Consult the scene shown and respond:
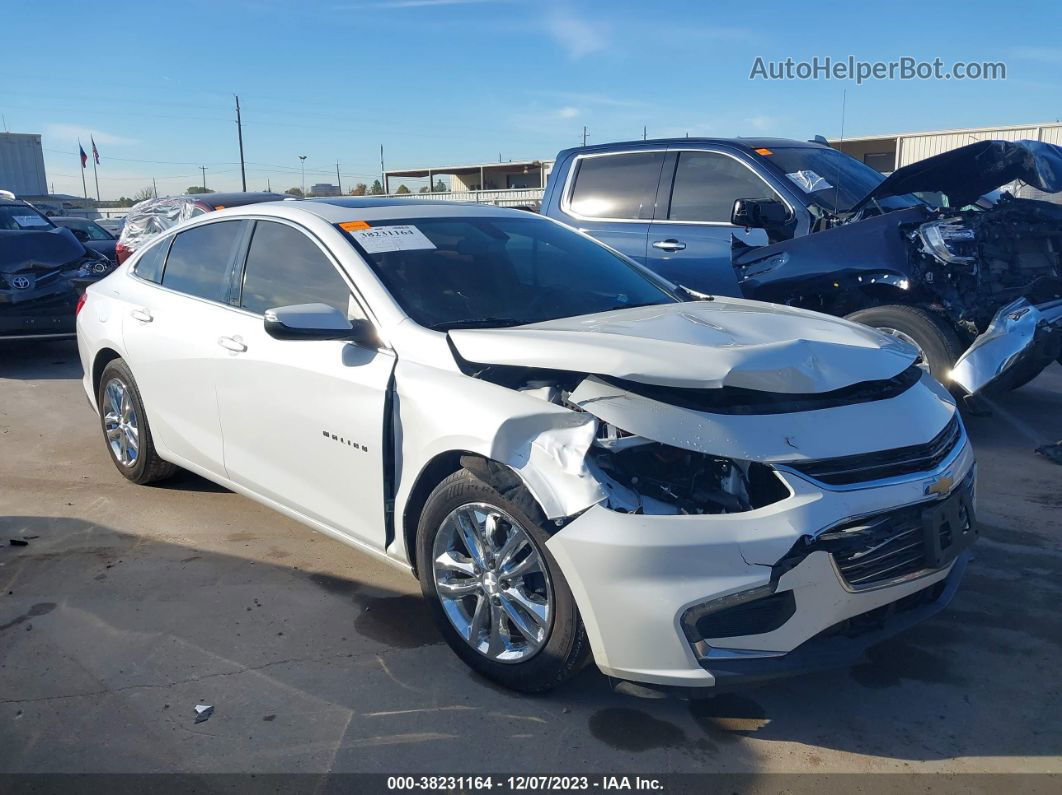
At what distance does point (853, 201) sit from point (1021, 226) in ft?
3.83

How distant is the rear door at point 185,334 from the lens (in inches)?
168

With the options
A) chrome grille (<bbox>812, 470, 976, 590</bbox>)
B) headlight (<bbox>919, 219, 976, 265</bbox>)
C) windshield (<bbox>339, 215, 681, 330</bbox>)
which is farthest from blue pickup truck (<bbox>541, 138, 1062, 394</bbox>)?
chrome grille (<bbox>812, 470, 976, 590</bbox>)

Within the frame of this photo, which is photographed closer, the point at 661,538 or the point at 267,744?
the point at 661,538

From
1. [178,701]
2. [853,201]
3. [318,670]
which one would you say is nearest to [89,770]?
[178,701]

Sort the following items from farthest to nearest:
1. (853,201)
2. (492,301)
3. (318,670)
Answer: (853,201)
(492,301)
(318,670)

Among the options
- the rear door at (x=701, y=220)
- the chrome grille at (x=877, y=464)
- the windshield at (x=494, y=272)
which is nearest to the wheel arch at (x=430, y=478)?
the windshield at (x=494, y=272)

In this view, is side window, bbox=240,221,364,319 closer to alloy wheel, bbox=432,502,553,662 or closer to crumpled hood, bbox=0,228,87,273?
alloy wheel, bbox=432,502,553,662

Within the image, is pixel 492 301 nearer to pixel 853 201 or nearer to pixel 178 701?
pixel 178 701

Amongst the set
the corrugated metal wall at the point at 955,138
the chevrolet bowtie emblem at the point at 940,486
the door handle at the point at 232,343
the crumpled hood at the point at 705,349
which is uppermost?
the corrugated metal wall at the point at 955,138

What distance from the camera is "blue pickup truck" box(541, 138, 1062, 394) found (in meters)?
5.74

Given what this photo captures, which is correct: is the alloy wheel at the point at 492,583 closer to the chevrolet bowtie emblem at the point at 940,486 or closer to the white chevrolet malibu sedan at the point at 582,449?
the white chevrolet malibu sedan at the point at 582,449

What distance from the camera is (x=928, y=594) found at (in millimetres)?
2957

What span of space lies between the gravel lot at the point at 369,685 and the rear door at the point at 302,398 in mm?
446

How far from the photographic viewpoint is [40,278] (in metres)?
8.95
